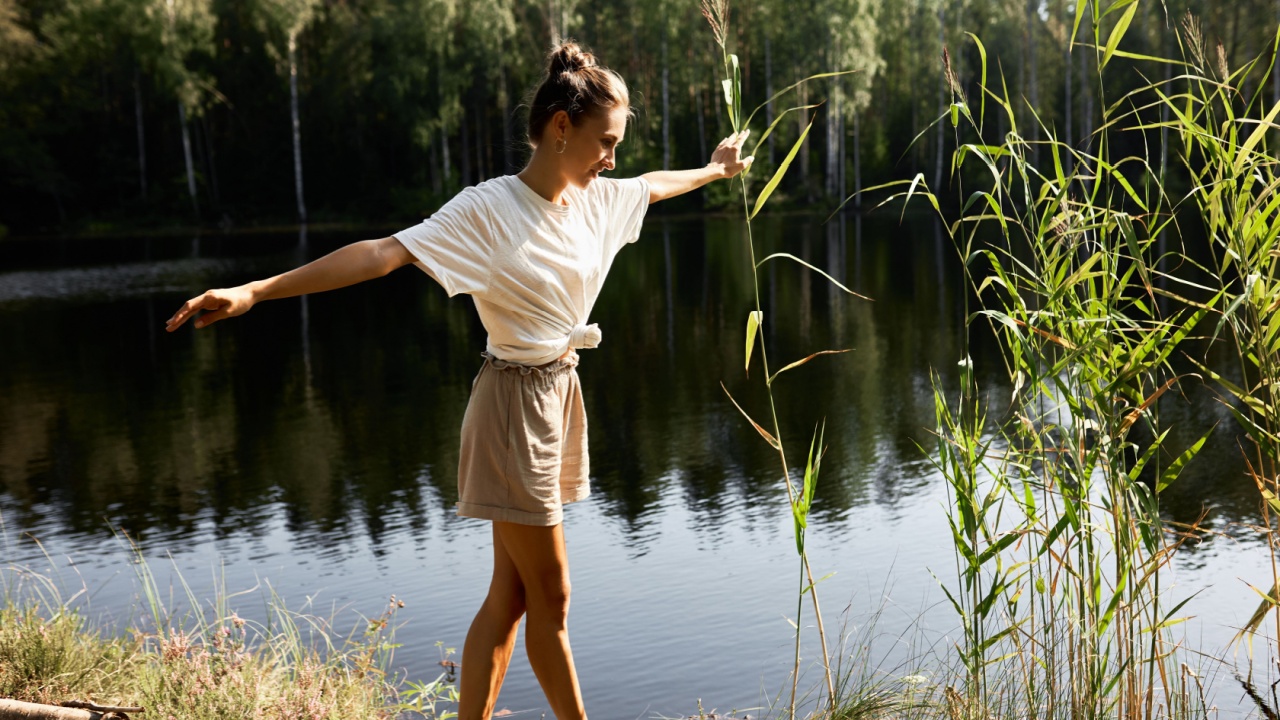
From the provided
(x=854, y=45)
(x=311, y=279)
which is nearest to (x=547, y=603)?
(x=311, y=279)

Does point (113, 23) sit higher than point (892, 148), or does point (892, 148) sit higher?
point (113, 23)

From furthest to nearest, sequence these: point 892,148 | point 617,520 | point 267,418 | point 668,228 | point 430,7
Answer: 1. point 892,148
2. point 430,7
3. point 668,228
4. point 267,418
5. point 617,520

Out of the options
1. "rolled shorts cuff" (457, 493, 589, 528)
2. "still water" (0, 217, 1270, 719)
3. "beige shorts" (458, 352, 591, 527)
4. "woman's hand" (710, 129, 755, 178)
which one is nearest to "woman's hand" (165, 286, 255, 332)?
"beige shorts" (458, 352, 591, 527)

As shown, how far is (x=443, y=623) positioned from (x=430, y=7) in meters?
29.7

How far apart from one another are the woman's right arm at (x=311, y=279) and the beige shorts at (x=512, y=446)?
1.08 feet

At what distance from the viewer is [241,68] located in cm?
3716

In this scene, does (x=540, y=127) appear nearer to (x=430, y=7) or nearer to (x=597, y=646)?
(x=597, y=646)

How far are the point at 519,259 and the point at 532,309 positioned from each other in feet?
0.34

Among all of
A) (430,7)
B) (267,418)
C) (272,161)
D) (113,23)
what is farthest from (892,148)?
(267,418)

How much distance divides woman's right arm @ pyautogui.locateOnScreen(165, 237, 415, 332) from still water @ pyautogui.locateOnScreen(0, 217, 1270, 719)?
1.88m

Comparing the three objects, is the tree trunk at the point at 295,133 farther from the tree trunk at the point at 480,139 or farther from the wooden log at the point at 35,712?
the wooden log at the point at 35,712

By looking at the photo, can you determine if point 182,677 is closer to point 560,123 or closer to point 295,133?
point 560,123

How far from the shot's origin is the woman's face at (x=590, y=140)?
228 centimetres

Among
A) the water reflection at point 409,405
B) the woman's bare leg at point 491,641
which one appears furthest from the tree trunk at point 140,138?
the woman's bare leg at point 491,641
